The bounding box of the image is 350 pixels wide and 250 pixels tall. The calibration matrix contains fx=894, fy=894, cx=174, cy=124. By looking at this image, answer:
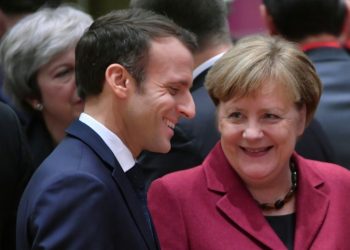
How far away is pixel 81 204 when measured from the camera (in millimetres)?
2246

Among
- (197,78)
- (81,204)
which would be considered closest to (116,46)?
(81,204)

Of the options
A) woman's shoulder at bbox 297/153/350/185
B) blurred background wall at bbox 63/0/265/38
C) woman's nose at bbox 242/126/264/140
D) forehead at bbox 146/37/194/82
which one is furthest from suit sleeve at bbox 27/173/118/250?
blurred background wall at bbox 63/0/265/38

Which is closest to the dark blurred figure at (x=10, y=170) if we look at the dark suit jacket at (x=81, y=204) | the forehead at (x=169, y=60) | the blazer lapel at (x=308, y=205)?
the dark suit jacket at (x=81, y=204)

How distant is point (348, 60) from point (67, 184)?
1890 mm

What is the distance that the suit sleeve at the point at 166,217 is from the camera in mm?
2898

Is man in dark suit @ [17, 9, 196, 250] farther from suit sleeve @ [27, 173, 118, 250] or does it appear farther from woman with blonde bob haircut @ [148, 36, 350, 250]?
woman with blonde bob haircut @ [148, 36, 350, 250]

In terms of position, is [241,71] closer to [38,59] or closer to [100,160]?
[100,160]

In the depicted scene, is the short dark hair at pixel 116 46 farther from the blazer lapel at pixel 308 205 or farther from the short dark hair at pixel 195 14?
the short dark hair at pixel 195 14

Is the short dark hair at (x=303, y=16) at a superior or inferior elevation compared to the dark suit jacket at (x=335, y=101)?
superior

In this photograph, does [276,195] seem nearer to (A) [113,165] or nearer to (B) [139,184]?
(B) [139,184]

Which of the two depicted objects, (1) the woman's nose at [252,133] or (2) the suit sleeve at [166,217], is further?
(1) the woman's nose at [252,133]

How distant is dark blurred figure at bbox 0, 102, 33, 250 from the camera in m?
3.14

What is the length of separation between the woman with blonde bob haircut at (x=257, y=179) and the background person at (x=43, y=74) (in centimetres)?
94

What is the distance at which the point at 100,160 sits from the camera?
2404 millimetres
